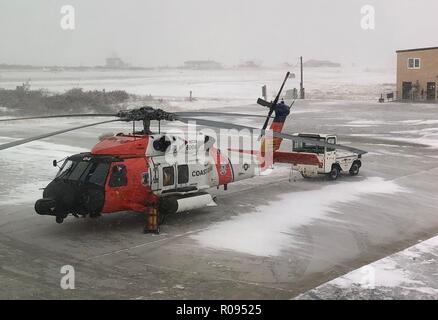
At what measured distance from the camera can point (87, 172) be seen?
1170cm

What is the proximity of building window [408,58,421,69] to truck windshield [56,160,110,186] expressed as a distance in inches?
1827

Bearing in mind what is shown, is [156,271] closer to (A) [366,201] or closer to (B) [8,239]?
(B) [8,239]

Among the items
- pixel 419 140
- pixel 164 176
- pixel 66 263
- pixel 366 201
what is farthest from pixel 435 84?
pixel 66 263

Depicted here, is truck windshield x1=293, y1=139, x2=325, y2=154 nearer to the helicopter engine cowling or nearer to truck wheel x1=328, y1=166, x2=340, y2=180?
truck wheel x1=328, y1=166, x2=340, y2=180

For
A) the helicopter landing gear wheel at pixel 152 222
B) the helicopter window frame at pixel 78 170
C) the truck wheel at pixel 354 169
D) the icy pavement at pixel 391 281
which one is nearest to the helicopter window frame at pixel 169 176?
the helicopter landing gear wheel at pixel 152 222

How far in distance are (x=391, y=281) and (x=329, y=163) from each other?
386 inches

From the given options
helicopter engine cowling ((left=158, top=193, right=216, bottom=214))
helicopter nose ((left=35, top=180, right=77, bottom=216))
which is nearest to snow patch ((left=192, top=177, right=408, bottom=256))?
helicopter engine cowling ((left=158, top=193, right=216, bottom=214))

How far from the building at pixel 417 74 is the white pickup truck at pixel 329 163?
35.9 metres

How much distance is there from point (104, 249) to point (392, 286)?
5.51 meters

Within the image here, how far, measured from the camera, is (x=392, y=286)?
8.58 meters

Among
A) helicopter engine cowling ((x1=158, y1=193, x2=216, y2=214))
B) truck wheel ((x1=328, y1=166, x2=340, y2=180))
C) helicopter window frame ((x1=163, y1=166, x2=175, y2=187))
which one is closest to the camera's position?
helicopter engine cowling ((x1=158, y1=193, x2=216, y2=214))

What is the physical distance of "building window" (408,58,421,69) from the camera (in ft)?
169

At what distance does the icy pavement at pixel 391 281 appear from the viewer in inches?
322

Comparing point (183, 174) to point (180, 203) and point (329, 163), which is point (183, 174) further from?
point (329, 163)
